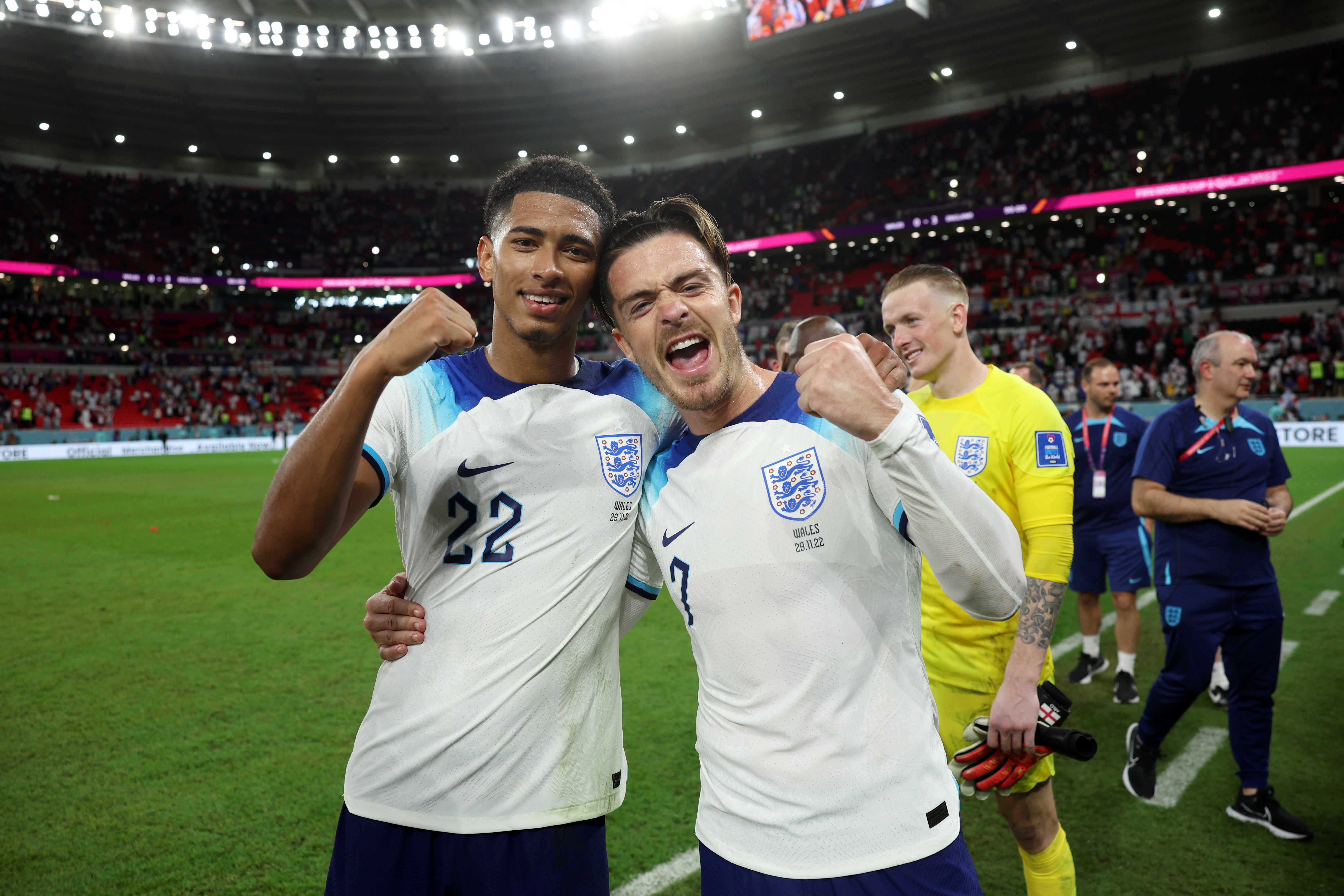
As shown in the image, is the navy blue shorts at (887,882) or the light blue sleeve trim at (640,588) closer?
the navy blue shorts at (887,882)

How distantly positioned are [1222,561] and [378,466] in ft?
14.5

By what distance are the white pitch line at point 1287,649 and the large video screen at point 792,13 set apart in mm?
29685

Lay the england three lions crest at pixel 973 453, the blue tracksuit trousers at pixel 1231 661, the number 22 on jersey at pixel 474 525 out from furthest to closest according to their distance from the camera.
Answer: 1. the blue tracksuit trousers at pixel 1231 661
2. the england three lions crest at pixel 973 453
3. the number 22 on jersey at pixel 474 525

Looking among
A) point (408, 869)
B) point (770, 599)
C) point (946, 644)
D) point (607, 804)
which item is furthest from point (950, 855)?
point (946, 644)

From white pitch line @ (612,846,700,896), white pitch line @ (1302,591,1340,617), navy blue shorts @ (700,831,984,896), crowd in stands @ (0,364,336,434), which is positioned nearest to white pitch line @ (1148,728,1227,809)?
white pitch line @ (612,846,700,896)

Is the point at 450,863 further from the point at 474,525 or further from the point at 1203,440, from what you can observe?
the point at 1203,440

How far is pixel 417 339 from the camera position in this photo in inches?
68.4

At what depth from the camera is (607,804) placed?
2.16 meters

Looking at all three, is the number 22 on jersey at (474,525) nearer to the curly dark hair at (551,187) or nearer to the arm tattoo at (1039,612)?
the curly dark hair at (551,187)

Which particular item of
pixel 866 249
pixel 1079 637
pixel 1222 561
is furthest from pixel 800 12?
pixel 1222 561

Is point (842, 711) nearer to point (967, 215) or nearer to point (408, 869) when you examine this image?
point (408, 869)

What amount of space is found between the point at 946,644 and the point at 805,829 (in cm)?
170

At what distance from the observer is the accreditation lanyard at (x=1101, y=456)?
675 centimetres

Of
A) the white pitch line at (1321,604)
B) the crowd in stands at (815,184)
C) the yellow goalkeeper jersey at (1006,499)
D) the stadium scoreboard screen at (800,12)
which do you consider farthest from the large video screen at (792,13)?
the yellow goalkeeper jersey at (1006,499)
